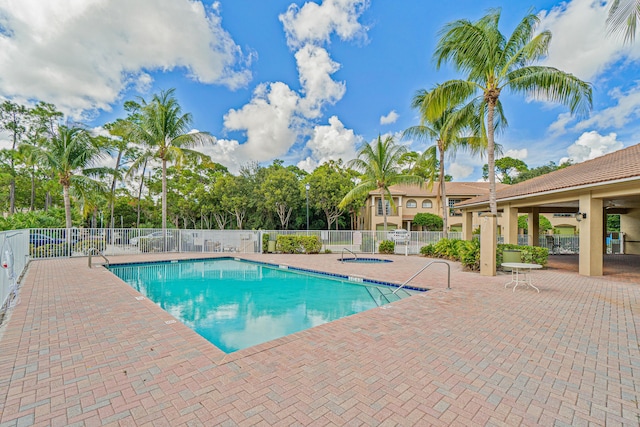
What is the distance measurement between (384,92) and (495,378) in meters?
19.8

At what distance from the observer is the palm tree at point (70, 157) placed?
599 inches

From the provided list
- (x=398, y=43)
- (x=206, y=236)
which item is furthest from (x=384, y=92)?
(x=206, y=236)

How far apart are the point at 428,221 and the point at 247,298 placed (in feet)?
82.9

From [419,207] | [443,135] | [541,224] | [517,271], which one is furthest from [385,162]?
[541,224]

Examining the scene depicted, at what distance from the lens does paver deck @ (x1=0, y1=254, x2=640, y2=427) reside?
2572 millimetres

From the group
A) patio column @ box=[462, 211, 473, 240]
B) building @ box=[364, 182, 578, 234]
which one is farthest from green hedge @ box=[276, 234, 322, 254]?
building @ box=[364, 182, 578, 234]

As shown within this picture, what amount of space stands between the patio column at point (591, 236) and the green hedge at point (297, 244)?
12564mm

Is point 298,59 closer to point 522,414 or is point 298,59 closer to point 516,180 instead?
point 522,414

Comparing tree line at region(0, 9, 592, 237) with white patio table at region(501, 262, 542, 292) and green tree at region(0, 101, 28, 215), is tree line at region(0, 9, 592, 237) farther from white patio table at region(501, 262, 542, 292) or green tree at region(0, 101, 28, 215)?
white patio table at region(501, 262, 542, 292)

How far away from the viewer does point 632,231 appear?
19.0 meters

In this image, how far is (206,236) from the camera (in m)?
18.0

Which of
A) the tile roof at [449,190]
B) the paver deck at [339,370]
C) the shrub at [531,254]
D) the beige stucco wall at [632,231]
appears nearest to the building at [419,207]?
the tile roof at [449,190]

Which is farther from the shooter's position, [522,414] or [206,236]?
[206,236]

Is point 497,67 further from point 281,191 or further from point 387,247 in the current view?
point 281,191
